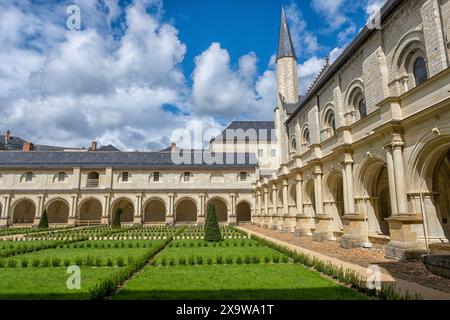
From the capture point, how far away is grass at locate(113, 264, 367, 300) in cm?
555

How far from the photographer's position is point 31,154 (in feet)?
125

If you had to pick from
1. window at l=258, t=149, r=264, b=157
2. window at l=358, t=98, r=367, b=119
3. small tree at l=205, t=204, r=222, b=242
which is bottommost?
small tree at l=205, t=204, r=222, b=242

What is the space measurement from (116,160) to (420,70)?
34.6m

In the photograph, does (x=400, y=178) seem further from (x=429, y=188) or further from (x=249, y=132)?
(x=249, y=132)

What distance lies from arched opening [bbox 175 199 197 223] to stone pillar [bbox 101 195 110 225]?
7.74 metres

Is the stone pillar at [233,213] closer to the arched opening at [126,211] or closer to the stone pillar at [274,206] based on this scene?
the stone pillar at [274,206]

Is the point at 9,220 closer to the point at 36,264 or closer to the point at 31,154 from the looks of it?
the point at 31,154

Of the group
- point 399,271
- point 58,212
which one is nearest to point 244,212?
point 58,212

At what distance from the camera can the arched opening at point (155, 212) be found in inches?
1455

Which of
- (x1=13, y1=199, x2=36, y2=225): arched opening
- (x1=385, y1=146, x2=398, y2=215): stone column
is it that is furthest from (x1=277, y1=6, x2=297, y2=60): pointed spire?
(x1=13, y1=199, x2=36, y2=225): arched opening

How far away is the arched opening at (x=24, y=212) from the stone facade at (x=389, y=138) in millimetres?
33203

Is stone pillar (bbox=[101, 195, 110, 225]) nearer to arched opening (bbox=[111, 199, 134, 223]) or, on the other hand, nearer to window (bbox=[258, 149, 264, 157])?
arched opening (bbox=[111, 199, 134, 223])

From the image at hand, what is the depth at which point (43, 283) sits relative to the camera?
6.73 m

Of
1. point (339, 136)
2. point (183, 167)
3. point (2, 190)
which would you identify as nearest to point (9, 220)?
point (2, 190)
